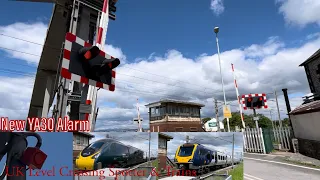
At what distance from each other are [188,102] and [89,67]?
25.9 metres

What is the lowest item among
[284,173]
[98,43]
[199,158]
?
[284,173]

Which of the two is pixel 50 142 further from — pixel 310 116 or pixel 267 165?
pixel 310 116

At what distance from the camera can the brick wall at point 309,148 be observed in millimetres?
12156

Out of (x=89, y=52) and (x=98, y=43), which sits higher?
(x=98, y=43)

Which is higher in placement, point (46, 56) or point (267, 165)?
point (46, 56)

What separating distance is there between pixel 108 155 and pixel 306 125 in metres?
16.0

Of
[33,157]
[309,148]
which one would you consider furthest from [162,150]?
[309,148]

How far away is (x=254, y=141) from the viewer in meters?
16.2

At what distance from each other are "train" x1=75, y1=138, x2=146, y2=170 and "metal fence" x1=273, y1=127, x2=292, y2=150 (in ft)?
55.7

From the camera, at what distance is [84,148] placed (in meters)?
2.37

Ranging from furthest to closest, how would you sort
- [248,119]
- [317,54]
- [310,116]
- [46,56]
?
[248,119]
[317,54]
[310,116]
[46,56]

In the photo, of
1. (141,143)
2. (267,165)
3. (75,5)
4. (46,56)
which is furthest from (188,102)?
(141,143)

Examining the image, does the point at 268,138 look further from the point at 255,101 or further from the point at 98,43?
the point at 98,43

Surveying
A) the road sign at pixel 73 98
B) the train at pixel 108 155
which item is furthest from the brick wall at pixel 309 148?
the road sign at pixel 73 98
